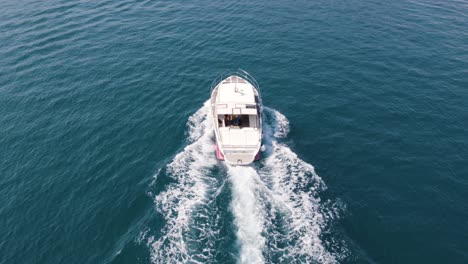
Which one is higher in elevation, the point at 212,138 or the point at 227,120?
the point at 227,120

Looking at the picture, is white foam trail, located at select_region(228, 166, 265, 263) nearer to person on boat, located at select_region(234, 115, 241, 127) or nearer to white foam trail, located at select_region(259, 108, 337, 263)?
white foam trail, located at select_region(259, 108, 337, 263)

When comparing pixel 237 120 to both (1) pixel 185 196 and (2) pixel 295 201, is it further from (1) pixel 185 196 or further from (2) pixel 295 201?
(2) pixel 295 201

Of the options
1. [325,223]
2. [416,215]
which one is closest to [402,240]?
[416,215]

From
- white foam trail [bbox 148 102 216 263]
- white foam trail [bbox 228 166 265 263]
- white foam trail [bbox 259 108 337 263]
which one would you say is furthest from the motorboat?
white foam trail [bbox 259 108 337 263]

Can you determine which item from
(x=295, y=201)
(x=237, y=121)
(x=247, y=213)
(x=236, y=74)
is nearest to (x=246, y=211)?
(x=247, y=213)

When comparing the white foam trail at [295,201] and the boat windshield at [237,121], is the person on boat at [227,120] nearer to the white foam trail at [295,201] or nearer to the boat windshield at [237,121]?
the boat windshield at [237,121]

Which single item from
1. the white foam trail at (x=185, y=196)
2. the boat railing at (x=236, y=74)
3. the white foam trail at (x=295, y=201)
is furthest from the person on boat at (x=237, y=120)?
the boat railing at (x=236, y=74)

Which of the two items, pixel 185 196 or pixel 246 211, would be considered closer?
pixel 246 211
